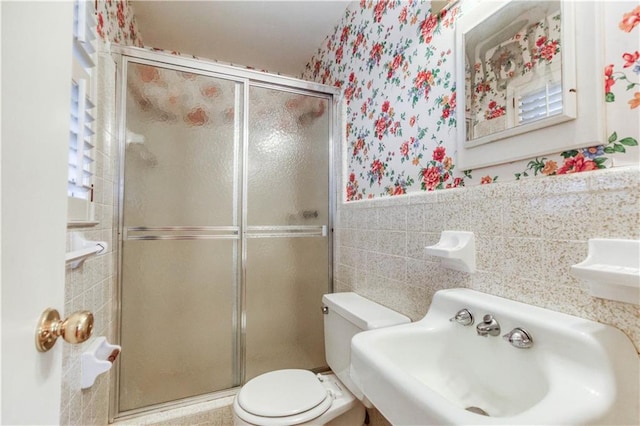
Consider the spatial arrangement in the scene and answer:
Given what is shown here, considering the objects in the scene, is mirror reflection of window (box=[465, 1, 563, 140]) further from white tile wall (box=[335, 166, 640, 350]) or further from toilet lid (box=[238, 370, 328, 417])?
toilet lid (box=[238, 370, 328, 417])

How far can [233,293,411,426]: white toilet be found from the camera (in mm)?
1101

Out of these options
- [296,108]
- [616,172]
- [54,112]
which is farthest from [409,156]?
[54,112]

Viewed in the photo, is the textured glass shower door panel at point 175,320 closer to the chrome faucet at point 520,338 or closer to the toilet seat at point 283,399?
the toilet seat at point 283,399

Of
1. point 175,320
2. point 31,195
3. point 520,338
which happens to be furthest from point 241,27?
point 520,338

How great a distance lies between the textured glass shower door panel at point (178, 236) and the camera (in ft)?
4.60

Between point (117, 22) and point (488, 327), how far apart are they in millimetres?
2007

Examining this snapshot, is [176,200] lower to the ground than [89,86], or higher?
lower

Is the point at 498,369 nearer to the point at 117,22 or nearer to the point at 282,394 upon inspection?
the point at 282,394

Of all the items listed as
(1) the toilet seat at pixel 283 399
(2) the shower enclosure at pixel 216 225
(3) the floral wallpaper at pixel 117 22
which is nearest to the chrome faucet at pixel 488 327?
(1) the toilet seat at pixel 283 399

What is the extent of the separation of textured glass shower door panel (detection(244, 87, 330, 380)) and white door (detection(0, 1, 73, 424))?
3.85 feet

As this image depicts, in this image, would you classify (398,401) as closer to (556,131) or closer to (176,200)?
(556,131)

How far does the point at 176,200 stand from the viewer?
58.1 inches

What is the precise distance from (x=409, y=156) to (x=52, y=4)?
111cm

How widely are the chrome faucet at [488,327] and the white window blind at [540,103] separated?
0.53m
